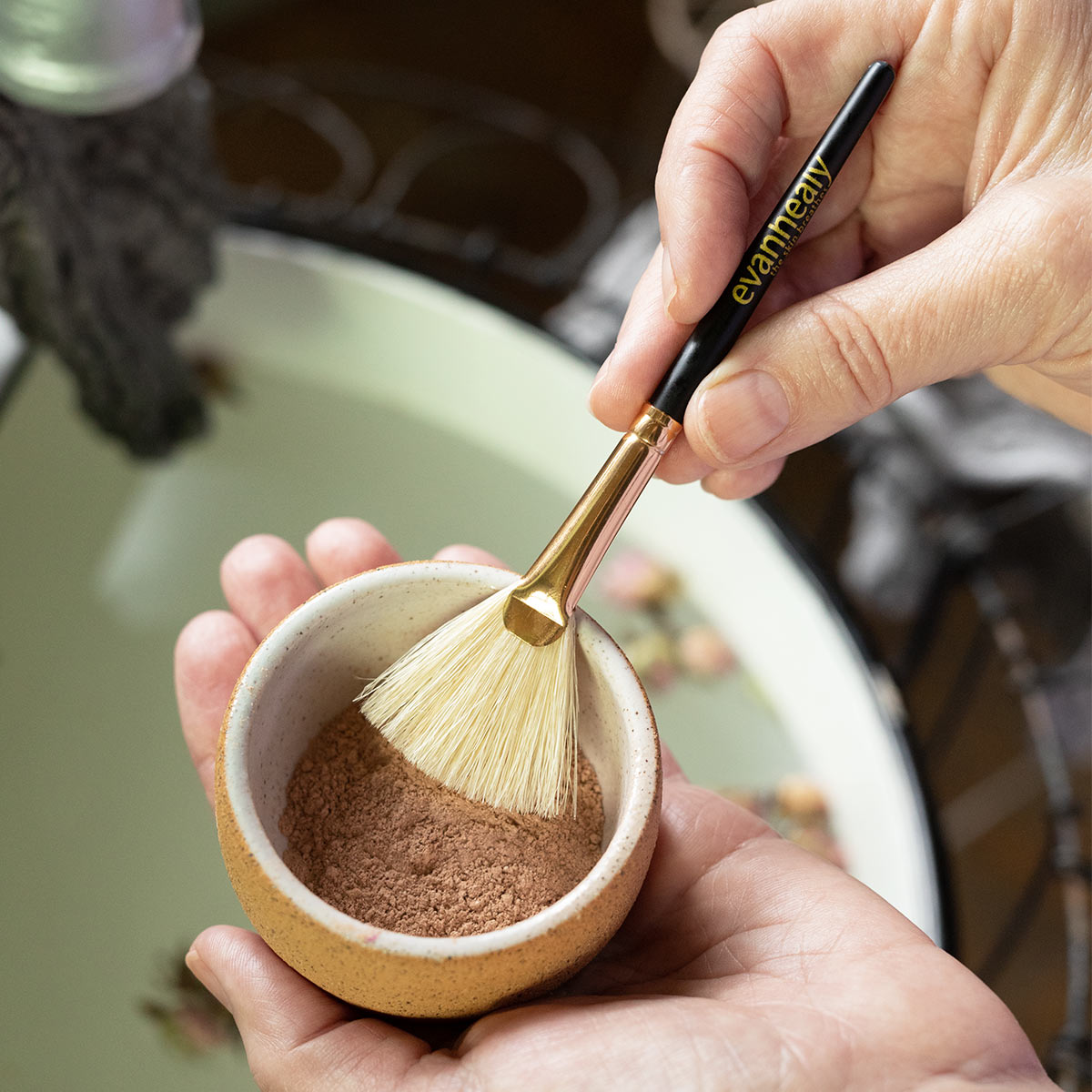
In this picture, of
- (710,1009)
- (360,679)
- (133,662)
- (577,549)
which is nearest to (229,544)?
(133,662)

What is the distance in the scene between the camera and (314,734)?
56 centimetres

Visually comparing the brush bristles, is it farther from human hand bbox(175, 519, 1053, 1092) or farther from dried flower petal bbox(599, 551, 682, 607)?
dried flower petal bbox(599, 551, 682, 607)

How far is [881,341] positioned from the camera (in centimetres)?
54

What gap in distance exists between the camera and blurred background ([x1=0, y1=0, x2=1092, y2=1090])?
2.06ft

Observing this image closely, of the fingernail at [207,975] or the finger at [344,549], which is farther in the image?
the finger at [344,549]

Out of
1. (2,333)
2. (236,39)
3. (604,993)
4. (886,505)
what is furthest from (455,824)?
(236,39)

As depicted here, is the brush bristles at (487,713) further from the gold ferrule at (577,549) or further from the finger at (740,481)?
the finger at (740,481)

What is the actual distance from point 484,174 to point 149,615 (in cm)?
93

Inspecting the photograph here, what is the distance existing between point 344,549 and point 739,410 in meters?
0.25

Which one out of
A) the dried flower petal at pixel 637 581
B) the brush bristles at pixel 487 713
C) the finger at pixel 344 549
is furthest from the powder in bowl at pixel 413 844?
the dried flower petal at pixel 637 581

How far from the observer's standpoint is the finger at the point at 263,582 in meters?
0.65

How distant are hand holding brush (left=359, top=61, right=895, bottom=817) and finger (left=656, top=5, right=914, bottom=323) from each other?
3 cm

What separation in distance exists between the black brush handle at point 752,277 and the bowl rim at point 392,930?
117mm

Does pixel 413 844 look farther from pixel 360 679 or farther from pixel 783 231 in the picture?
pixel 783 231
